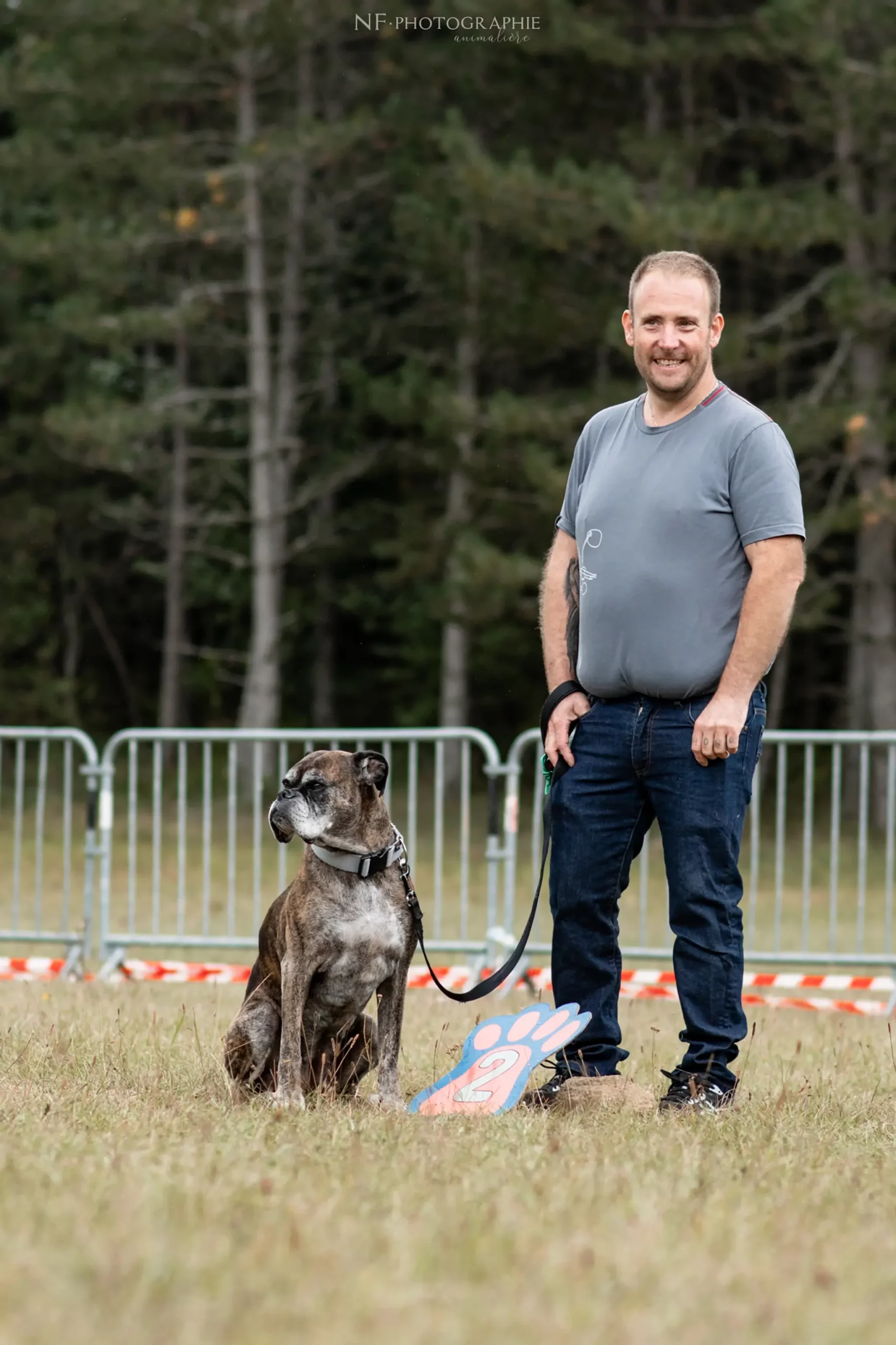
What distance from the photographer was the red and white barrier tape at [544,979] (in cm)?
815

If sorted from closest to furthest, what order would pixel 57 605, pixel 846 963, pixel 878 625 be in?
pixel 846 963 → pixel 878 625 → pixel 57 605

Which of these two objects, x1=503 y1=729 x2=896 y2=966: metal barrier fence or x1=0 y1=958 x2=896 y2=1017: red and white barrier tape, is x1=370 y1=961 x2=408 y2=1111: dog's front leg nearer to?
x1=0 y1=958 x2=896 y2=1017: red and white barrier tape

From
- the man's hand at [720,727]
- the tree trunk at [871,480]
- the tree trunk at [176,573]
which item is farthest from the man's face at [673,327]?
the tree trunk at [176,573]

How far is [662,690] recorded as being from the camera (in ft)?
15.4

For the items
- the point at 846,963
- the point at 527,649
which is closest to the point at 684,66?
the point at 527,649

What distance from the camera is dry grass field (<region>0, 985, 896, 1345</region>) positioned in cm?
259

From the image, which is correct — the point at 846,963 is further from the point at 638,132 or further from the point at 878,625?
the point at 638,132

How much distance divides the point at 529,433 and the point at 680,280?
1515 centimetres

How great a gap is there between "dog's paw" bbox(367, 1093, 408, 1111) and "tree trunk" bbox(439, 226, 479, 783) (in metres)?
13.8

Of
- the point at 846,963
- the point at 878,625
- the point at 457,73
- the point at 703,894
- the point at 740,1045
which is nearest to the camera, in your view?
the point at 703,894

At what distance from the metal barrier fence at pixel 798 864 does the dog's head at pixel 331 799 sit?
3.43m

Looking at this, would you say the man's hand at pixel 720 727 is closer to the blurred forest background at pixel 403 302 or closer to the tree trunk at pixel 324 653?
the blurred forest background at pixel 403 302

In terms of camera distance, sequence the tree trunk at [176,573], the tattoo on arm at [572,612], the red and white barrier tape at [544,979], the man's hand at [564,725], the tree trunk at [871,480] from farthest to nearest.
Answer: the tree trunk at [176,573] < the tree trunk at [871,480] < the red and white barrier tape at [544,979] < the tattoo on arm at [572,612] < the man's hand at [564,725]

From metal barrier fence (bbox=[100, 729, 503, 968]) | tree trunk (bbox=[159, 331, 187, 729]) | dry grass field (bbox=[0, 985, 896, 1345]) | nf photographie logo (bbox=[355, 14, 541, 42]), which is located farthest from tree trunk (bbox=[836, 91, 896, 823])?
dry grass field (bbox=[0, 985, 896, 1345])
